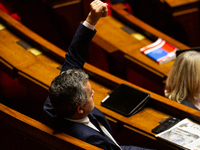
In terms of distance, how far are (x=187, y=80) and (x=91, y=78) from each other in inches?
10.3

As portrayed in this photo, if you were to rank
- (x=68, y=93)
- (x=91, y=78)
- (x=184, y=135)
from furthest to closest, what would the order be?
(x=91, y=78)
(x=184, y=135)
(x=68, y=93)

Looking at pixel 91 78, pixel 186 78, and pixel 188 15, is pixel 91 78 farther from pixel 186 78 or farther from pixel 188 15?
pixel 188 15

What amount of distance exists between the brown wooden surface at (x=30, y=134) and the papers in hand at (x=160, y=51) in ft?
1.83

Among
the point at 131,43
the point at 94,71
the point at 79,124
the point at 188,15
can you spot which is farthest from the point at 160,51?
the point at 79,124

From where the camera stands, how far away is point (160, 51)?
1.05 m

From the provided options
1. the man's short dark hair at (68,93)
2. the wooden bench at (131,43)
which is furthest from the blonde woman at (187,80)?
the man's short dark hair at (68,93)

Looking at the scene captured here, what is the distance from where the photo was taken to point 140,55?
103cm

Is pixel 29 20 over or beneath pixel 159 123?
beneath

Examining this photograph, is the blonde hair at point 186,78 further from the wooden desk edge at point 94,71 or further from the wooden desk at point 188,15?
the wooden desk at point 188,15

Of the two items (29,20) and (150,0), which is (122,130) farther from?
(150,0)

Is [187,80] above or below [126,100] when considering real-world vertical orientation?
above

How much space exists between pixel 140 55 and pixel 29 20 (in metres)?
0.53

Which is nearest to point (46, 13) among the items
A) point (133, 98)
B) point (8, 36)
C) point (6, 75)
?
point (8, 36)

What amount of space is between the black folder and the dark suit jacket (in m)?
0.12
